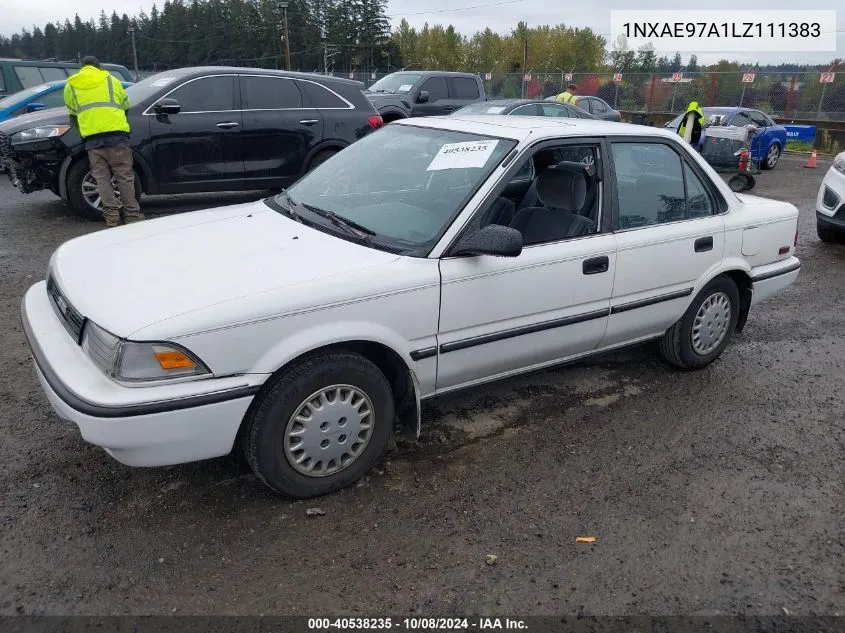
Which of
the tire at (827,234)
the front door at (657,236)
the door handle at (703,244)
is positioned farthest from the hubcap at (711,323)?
the tire at (827,234)

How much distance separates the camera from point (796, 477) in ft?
11.5

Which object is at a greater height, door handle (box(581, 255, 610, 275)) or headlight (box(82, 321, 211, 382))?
door handle (box(581, 255, 610, 275))

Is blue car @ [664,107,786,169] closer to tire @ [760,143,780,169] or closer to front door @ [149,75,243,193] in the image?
tire @ [760,143,780,169]

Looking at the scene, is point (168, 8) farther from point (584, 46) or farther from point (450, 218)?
point (450, 218)

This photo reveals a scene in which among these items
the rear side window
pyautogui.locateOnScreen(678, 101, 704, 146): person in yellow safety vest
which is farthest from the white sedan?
pyautogui.locateOnScreen(678, 101, 704, 146): person in yellow safety vest

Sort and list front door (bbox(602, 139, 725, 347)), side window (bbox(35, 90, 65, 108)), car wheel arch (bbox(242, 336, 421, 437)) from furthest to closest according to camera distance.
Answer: side window (bbox(35, 90, 65, 108))
front door (bbox(602, 139, 725, 347))
car wheel arch (bbox(242, 336, 421, 437))

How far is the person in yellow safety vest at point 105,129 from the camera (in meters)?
7.17

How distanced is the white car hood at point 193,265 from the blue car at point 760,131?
14159 mm

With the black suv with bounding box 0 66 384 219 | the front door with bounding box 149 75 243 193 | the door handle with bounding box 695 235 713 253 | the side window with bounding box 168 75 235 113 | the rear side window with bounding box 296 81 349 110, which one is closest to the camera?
the door handle with bounding box 695 235 713 253

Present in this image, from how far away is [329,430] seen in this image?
120 inches

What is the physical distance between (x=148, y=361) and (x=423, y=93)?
1300cm

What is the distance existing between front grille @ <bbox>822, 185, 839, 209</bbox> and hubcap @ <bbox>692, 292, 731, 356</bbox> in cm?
442

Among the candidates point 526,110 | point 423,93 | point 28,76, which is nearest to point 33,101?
point 28,76

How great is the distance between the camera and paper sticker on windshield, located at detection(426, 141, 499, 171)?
11.8 feet
